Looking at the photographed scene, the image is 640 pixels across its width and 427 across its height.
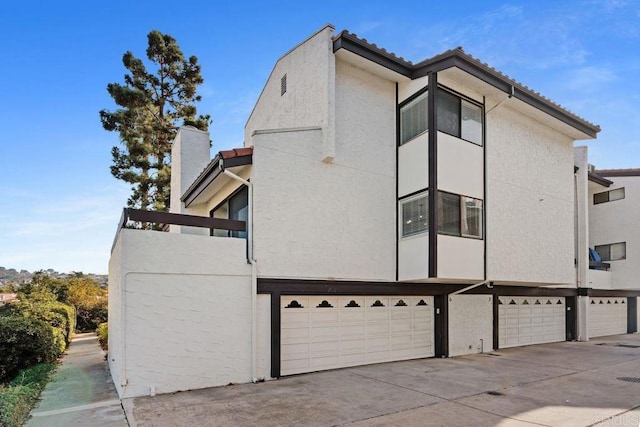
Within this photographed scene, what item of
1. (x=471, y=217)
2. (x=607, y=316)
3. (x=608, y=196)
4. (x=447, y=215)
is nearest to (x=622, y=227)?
(x=608, y=196)

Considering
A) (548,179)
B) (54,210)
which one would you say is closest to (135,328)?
(548,179)

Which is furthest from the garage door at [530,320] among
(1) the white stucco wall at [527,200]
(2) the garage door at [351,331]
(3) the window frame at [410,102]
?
(3) the window frame at [410,102]

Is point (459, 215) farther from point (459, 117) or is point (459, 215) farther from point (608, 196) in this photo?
point (608, 196)

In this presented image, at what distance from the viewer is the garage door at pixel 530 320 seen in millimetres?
14312

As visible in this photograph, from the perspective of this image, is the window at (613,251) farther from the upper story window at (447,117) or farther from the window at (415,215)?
the window at (415,215)

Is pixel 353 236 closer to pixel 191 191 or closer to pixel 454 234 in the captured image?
pixel 454 234

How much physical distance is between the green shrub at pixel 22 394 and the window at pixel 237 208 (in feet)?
16.3

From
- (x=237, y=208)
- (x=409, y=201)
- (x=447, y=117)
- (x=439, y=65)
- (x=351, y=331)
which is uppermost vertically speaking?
(x=439, y=65)

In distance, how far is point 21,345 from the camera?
32.8ft

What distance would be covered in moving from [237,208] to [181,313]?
368cm

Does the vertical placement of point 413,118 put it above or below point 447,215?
above

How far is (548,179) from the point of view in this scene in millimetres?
14203

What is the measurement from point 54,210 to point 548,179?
68.4 ft

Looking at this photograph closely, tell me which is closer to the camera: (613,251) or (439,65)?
(439,65)
